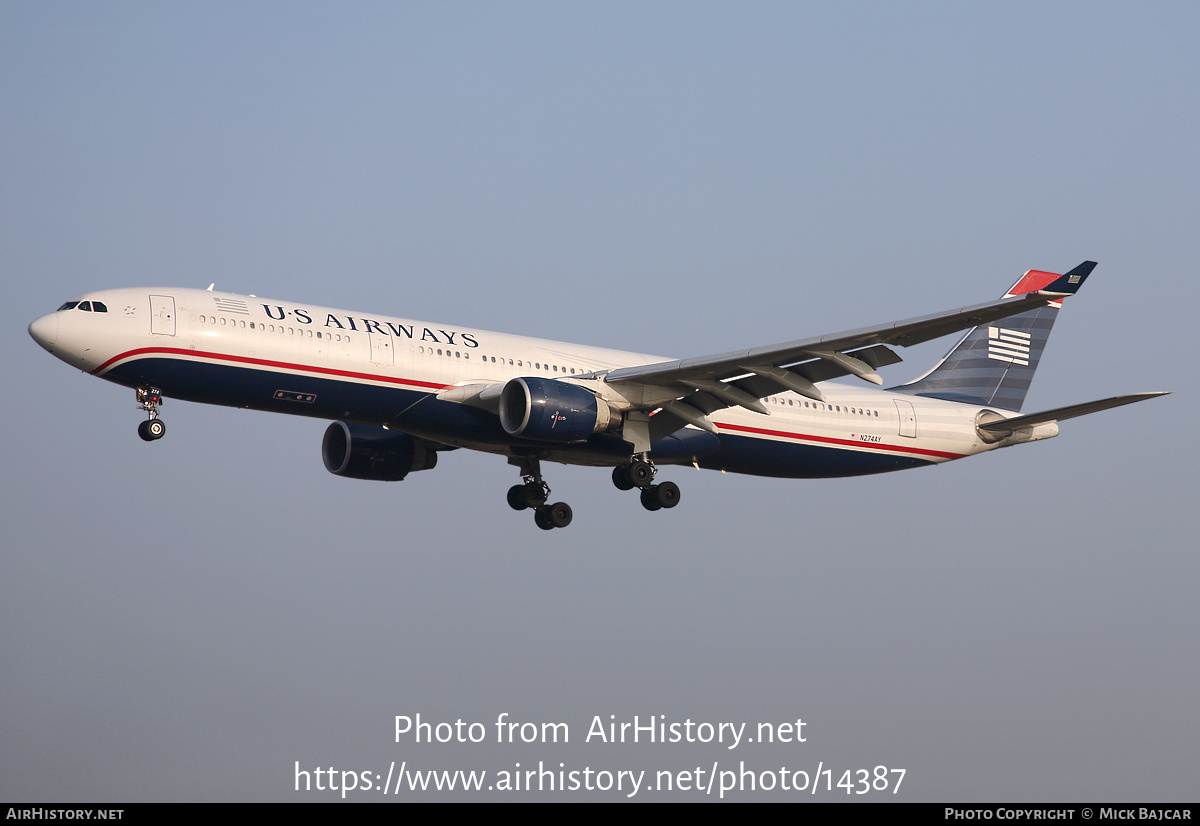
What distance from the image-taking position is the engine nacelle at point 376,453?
1617 inches

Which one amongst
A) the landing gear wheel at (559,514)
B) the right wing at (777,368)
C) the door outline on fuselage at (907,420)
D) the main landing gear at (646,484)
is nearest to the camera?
the right wing at (777,368)

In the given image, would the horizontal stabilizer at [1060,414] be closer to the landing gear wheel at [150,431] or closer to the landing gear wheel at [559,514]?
the landing gear wheel at [559,514]

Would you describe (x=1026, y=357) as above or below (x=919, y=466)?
above

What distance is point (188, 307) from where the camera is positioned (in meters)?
33.9

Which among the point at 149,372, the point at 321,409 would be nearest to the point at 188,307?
the point at 149,372

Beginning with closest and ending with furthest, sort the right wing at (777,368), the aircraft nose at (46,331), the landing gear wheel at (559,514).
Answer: the right wing at (777,368)
the aircraft nose at (46,331)
the landing gear wheel at (559,514)

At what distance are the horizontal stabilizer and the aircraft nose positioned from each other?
25272 millimetres

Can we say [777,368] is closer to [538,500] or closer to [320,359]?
[538,500]

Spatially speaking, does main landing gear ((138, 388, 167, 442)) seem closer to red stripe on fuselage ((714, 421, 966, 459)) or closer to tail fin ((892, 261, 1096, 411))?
red stripe on fuselage ((714, 421, 966, 459))

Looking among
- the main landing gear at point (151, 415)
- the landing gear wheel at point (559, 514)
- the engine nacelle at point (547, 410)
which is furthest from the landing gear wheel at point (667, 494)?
the main landing gear at point (151, 415)

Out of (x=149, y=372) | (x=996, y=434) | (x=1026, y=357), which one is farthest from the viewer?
(x=1026, y=357)

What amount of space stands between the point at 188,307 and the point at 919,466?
71.7 ft

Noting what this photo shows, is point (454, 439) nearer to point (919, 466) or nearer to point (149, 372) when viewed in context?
point (149, 372)

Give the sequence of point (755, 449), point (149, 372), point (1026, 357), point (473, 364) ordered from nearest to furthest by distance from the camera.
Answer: point (149, 372) → point (473, 364) → point (755, 449) → point (1026, 357)
